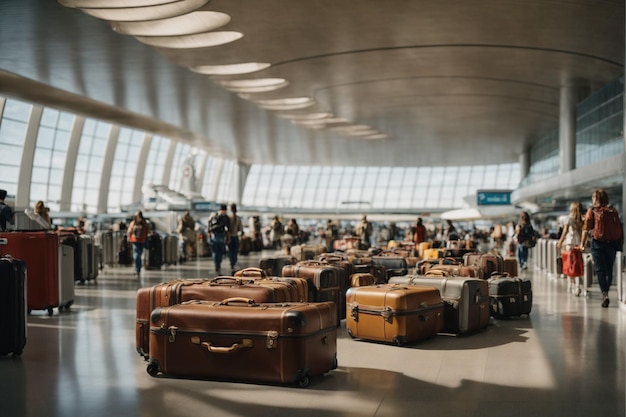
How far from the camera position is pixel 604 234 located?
1077 centimetres

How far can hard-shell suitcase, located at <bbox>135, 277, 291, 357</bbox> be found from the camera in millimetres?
6473

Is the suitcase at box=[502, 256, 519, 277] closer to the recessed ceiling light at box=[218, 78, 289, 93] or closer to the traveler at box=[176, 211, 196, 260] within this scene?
the recessed ceiling light at box=[218, 78, 289, 93]

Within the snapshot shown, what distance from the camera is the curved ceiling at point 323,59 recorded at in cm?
1436

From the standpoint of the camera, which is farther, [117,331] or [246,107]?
[246,107]

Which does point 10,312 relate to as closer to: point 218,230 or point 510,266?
point 510,266

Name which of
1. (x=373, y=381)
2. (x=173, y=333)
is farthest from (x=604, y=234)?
(x=173, y=333)

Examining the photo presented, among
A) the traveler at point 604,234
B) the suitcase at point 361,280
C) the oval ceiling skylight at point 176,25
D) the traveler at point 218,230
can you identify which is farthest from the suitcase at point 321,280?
the traveler at point 218,230

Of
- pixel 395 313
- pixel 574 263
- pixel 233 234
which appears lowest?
pixel 395 313

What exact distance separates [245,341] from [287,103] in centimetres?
2217

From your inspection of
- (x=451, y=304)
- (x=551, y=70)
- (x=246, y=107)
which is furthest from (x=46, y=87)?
(x=451, y=304)

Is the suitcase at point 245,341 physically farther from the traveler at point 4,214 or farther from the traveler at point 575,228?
the traveler at point 575,228

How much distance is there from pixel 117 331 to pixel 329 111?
2176cm

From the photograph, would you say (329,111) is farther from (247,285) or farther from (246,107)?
(247,285)

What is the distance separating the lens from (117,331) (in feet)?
27.5
